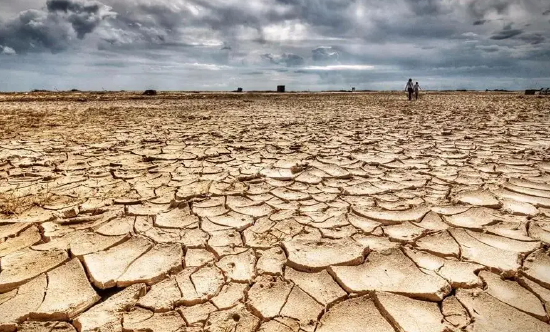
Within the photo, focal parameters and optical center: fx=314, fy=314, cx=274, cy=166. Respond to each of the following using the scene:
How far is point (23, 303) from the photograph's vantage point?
1.28 m

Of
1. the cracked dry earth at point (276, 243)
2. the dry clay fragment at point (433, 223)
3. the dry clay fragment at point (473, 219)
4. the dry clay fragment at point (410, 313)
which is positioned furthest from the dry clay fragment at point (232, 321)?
the dry clay fragment at point (473, 219)

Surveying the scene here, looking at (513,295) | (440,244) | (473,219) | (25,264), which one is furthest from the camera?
(473,219)

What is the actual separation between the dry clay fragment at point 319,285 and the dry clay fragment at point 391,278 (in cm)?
4

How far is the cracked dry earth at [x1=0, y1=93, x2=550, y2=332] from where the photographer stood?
1.22 meters

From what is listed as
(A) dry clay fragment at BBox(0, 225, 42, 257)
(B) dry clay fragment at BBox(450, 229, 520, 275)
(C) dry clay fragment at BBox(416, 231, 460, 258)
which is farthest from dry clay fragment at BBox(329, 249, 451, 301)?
(A) dry clay fragment at BBox(0, 225, 42, 257)

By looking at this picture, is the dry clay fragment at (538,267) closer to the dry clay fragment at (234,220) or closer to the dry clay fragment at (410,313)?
the dry clay fragment at (410,313)

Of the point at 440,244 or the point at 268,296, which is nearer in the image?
the point at 268,296

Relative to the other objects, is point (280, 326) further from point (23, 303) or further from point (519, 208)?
point (519, 208)

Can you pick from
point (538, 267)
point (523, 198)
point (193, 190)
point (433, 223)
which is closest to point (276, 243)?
point (433, 223)

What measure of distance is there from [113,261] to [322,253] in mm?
1057

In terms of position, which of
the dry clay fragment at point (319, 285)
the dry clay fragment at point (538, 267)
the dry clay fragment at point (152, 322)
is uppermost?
the dry clay fragment at point (538, 267)

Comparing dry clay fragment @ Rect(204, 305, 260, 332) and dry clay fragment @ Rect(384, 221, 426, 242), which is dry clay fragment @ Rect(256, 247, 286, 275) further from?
dry clay fragment @ Rect(384, 221, 426, 242)

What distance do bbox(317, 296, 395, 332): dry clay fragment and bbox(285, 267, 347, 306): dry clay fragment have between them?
5 centimetres

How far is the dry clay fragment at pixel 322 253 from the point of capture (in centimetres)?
153
